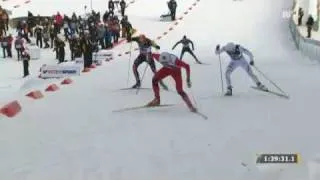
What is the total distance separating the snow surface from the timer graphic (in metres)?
0.12

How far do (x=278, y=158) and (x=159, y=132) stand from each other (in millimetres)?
2547

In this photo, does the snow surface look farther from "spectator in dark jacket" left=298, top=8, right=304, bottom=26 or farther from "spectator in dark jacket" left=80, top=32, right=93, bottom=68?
"spectator in dark jacket" left=298, top=8, right=304, bottom=26

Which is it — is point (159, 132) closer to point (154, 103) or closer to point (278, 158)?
point (154, 103)

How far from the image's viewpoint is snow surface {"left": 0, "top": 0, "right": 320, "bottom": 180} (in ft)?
27.8

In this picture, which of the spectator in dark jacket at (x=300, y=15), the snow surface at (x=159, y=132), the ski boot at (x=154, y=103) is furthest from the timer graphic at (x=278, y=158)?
the spectator in dark jacket at (x=300, y=15)

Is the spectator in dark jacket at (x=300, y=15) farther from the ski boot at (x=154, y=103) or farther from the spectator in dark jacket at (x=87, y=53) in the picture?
the ski boot at (x=154, y=103)

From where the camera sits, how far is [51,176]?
823 centimetres

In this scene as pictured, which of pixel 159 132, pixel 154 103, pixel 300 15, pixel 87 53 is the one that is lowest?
pixel 159 132

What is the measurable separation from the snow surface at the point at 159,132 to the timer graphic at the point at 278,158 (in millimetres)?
118

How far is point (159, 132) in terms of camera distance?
34.7 feet

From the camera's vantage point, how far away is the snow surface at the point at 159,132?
8477mm

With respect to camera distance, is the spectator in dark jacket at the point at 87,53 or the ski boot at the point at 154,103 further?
the spectator in dark jacket at the point at 87,53

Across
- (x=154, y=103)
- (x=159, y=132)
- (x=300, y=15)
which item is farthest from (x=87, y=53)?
(x=300, y=15)

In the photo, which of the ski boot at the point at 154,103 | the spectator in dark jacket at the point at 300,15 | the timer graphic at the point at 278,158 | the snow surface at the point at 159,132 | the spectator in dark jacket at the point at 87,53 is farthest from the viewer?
the spectator in dark jacket at the point at 300,15
